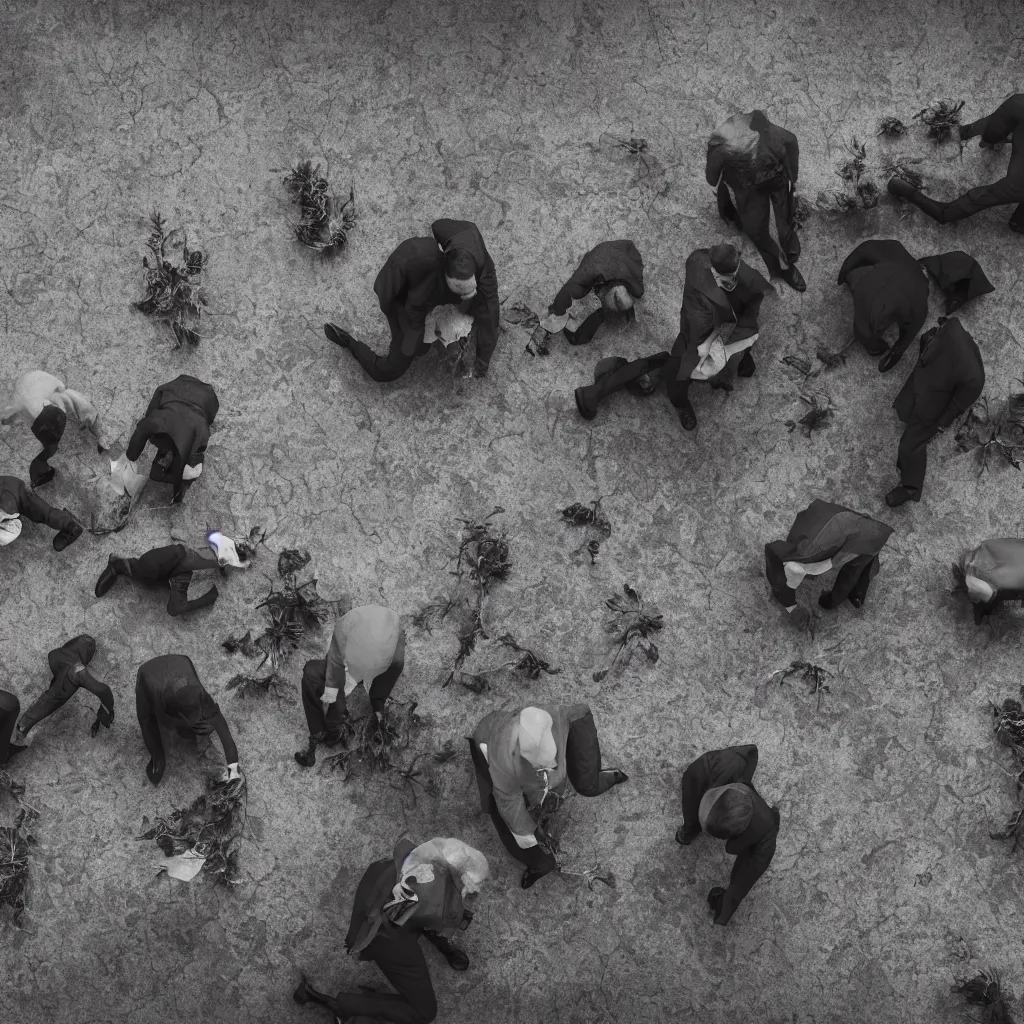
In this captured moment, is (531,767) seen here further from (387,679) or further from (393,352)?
(393,352)

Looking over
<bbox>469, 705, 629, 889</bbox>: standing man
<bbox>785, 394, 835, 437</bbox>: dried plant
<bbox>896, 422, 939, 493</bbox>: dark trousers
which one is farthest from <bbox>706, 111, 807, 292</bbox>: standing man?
<bbox>469, 705, 629, 889</bbox>: standing man

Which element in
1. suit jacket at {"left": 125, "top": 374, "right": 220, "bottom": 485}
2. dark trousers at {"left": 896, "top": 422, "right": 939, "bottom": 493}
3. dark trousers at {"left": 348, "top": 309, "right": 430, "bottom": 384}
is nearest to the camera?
suit jacket at {"left": 125, "top": 374, "right": 220, "bottom": 485}

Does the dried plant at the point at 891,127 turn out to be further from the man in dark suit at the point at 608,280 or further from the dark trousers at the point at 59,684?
the dark trousers at the point at 59,684

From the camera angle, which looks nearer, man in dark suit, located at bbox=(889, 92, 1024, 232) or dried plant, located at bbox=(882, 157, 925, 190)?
man in dark suit, located at bbox=(889, 92, 1024, 232)

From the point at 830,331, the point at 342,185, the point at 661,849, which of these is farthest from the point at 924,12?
the point at 661,849

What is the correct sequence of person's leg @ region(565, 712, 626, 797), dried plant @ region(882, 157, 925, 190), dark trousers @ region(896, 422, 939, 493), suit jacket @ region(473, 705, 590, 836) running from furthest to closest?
dried plant @ region(882, 157, 925, 190) → dark trousers @ region(896, 422, 939, 493) → person's leg @ region(565, 712, 626, 797) → suit jacket @ region(473, 705, 590, 836)

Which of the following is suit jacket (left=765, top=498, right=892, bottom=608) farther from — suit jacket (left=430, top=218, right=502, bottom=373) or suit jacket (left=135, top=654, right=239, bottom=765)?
suit jacket (left=135, top=654, right=239, bottom=765)
